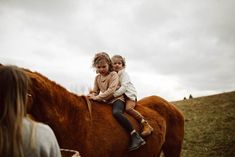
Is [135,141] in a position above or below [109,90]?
below

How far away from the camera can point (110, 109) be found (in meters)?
4.95

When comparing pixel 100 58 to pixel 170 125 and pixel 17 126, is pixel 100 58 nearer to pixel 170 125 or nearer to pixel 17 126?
pixel 170 125

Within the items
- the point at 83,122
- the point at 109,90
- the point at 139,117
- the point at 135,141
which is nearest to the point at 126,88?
the point at 109,90

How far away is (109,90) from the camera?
16.0 ft

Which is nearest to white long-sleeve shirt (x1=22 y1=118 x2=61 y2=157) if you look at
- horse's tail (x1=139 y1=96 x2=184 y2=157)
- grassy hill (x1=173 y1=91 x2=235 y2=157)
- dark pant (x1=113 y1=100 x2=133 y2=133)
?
dark pant (x1=113 y1=100 x2=133 y2=133)

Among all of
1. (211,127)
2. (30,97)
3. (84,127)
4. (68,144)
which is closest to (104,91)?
(84,127)

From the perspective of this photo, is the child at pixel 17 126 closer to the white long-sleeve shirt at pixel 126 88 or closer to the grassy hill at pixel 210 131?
the white long-sleeve shirt at pixel 126 88

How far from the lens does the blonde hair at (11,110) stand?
5.16 feet

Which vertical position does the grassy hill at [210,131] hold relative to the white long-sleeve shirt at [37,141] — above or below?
below

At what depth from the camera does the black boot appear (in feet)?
15.5

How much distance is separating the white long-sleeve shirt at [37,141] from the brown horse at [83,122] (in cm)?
179

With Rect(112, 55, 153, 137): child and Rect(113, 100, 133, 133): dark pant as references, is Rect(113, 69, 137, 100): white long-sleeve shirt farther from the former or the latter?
Rect(113, 100, 133, 133): dark pant

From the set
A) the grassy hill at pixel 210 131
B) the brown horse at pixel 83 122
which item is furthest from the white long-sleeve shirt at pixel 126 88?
the grassy hill at pixel 210 131

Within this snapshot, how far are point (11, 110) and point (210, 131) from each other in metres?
12.7
